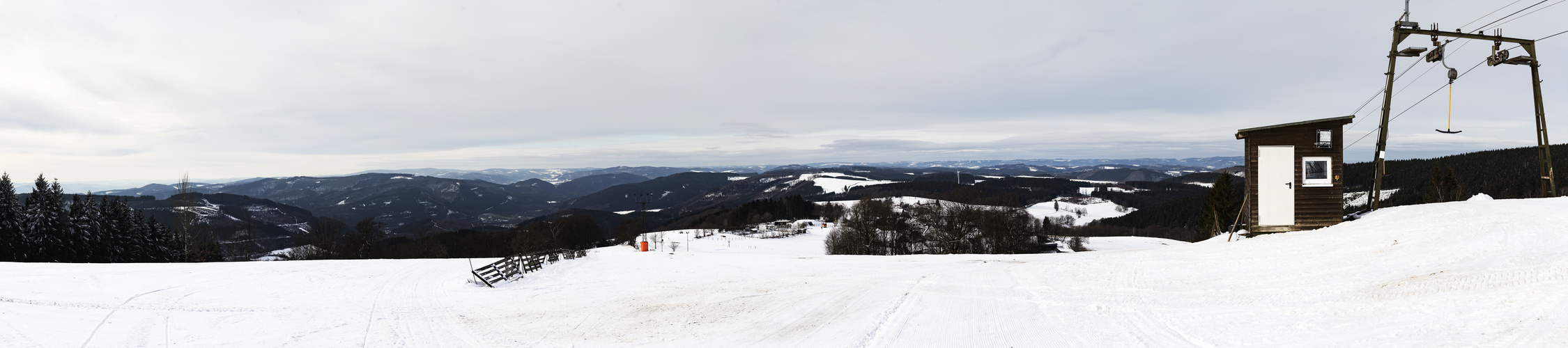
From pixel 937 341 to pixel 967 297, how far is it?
11.7 feet

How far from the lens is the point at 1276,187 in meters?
16.4

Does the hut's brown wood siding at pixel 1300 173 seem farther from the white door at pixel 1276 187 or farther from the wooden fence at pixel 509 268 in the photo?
the wooden fence at pixel 509 268

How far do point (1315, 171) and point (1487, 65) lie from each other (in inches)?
164

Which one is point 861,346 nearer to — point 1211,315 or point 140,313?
point 1211,315

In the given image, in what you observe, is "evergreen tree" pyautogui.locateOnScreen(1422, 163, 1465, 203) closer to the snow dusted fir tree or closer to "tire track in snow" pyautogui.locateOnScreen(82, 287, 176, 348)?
"tire track in snow" pyautogui.locateOnScreen(82, 287, 176, 348)

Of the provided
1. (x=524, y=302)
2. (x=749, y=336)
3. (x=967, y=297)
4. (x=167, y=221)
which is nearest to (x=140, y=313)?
(x=524, y=302)

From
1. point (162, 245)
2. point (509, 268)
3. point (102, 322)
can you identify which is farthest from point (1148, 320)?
point (162, 245)

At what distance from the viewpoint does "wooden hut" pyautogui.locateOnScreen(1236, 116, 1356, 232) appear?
16188 mm

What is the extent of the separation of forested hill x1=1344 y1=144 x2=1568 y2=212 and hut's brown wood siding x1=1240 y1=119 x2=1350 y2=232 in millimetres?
81229

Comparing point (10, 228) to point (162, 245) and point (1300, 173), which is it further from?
point (1300, 173)

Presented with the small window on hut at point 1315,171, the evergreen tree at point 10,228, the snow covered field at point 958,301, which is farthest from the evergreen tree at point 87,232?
the small window on hut at point 1315,171

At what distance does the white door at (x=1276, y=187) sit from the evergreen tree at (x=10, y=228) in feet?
205

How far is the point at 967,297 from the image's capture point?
11.8 meters

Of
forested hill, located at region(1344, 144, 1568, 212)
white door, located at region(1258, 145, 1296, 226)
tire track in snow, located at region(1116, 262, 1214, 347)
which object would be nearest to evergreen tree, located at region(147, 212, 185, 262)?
tire track in snow, located at region(1116, 262, 1214, 347)
